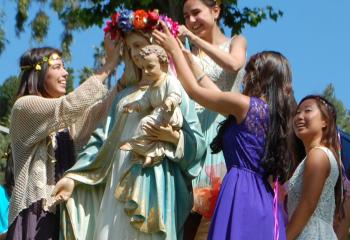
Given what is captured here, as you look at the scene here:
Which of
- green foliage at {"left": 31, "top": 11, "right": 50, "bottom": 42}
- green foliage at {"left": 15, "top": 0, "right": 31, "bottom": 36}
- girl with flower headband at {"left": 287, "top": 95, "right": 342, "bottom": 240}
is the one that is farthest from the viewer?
green foliage at {"left": 31, "top": 11, "right": 50, "bottom": 42}

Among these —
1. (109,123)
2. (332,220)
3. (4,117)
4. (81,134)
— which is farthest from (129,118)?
(4,117)

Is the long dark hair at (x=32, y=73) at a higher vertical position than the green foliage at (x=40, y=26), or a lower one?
lower

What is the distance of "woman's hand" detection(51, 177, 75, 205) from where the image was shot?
24.8 ft

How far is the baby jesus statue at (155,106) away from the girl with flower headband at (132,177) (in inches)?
1.6

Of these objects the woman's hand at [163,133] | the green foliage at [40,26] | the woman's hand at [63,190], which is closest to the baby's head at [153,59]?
the woman's hand at [163,133]

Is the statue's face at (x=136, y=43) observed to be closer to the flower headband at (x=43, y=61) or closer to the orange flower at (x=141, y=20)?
the orange flower at (x=141, y=20)

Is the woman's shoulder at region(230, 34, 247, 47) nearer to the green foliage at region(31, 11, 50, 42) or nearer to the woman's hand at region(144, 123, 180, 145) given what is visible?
the woman's hand at region(144, 123, 180, 145)

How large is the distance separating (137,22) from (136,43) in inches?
5.8

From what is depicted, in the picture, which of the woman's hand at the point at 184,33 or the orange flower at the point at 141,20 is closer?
the orange flower at the point at 141,20

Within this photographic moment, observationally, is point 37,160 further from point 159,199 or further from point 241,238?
point 241,238

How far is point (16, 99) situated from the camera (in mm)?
8297

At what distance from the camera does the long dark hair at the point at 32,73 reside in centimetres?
826

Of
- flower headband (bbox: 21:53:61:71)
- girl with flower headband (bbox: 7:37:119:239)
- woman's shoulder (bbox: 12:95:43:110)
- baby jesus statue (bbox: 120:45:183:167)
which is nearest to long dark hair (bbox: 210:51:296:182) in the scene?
baby jesus statue (bbox: 120:45:183:167)

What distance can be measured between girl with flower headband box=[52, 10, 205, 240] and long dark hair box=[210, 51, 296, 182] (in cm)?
25
